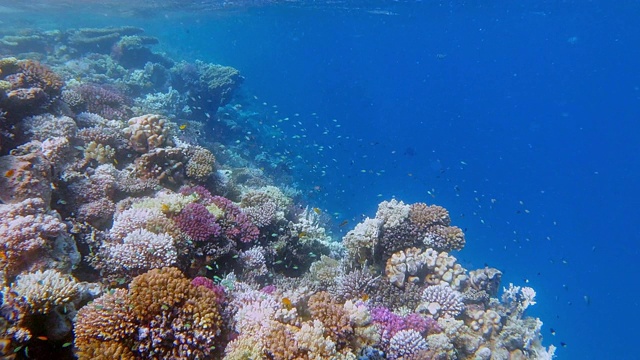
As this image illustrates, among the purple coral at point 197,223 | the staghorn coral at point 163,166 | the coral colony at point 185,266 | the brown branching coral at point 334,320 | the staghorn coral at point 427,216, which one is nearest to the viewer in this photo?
the coral colony at point 185,266

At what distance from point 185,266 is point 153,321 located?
193cm

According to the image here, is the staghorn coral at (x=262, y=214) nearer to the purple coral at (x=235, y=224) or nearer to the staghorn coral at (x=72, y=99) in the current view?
the purple coral at (x=235, y=224)

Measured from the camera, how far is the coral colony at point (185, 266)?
384 cm

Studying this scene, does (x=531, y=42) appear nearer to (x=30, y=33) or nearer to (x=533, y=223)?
(x=533, y=223)

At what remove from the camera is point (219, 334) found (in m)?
4.30


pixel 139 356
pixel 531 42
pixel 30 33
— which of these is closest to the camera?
pixel 139 356

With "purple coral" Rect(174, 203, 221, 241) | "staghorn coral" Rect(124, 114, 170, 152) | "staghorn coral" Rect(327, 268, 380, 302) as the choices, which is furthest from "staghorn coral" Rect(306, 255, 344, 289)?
"staghorn coral" Rect(124, 114, 170, 152)

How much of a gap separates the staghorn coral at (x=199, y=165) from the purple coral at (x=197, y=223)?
206 cm

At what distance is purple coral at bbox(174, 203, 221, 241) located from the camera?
604 centimetres

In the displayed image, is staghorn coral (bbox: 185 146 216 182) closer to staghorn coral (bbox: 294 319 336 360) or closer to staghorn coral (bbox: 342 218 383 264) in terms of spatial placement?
staghorn coral (bbox: 342 218 383 264)

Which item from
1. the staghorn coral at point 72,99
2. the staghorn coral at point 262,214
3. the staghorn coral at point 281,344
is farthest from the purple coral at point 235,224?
the staghorn coral at point 72,99

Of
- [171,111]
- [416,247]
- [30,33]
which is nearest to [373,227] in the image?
[416,247]

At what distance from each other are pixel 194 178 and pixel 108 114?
4958 mm

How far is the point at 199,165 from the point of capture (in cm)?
847
